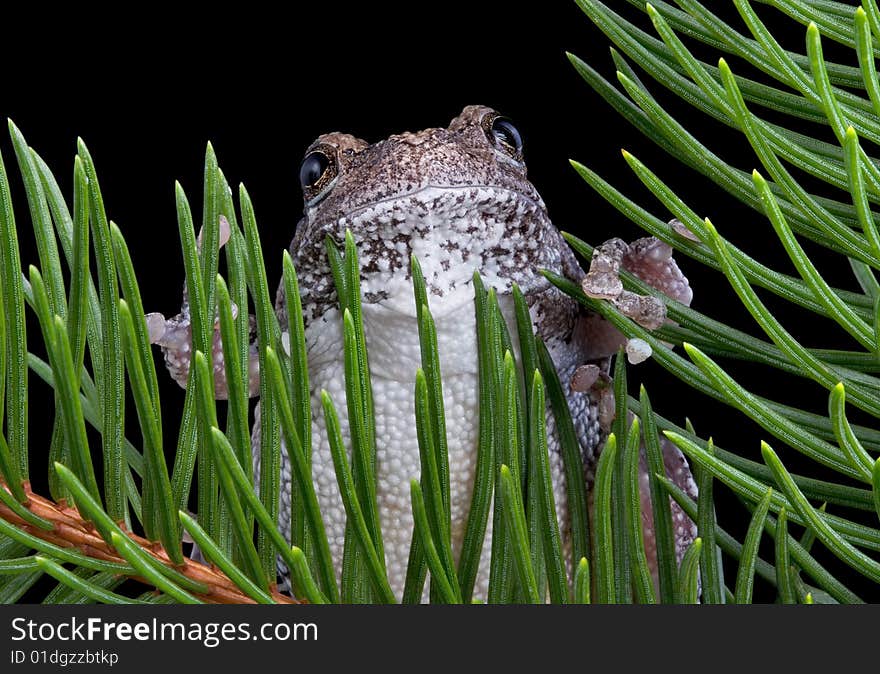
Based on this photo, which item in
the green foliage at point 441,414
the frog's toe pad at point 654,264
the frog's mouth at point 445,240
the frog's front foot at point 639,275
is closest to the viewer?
the green foliage at point 441,414

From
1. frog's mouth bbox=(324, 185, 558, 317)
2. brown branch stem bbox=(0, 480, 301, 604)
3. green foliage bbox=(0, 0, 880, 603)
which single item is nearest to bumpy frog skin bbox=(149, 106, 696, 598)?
frog's mouth bbox=(324, 185, 558, 317)

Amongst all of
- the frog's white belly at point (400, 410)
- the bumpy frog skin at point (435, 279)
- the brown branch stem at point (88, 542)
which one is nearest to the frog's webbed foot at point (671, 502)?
the bumpy frog skin at point (435, 279)

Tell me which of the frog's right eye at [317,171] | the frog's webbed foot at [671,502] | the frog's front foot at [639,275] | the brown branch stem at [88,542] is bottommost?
the brown branch stem at [88,542]

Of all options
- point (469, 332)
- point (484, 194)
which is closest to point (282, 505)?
point (469, 332)

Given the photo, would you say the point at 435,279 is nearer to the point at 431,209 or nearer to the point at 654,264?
the point at 431,209

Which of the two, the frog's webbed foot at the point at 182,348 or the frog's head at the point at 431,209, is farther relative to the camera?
the frog's webbed foot at the point at 182,348

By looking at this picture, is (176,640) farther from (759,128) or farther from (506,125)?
(506,125)

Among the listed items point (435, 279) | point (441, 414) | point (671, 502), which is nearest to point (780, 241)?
point (441, 414)

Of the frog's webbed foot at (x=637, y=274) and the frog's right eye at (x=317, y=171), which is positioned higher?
the frog's right eye at (x=317, y=171)

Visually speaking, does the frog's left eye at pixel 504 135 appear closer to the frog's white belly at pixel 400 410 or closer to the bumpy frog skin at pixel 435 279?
the bumpy frog skin at pixel 435 279
